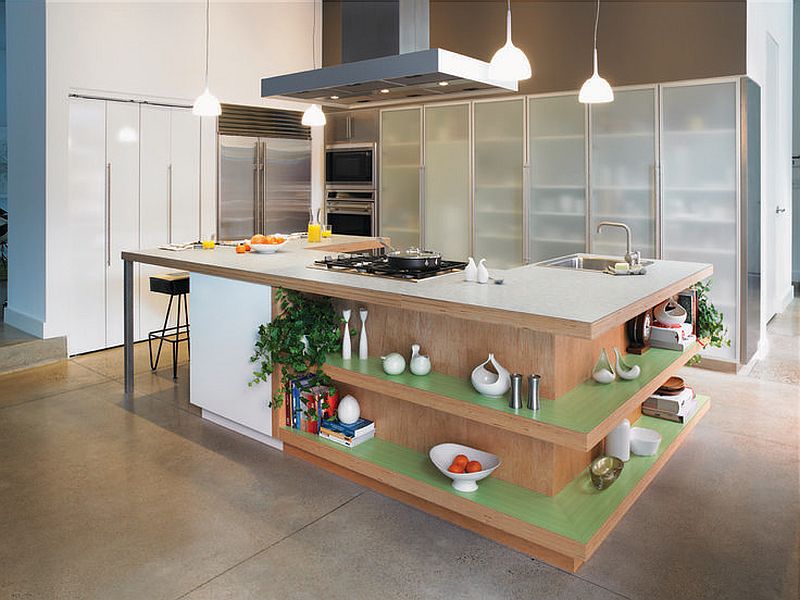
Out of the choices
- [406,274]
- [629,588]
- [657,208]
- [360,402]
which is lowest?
[629,588]

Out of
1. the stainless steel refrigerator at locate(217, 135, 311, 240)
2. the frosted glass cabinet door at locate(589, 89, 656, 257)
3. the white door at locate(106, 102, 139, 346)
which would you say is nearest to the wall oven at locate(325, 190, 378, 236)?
the stainless steel refrigerator at locate(217, 135, 311, 240)

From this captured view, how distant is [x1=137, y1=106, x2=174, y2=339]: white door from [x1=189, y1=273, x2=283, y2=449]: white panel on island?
6.55 feet

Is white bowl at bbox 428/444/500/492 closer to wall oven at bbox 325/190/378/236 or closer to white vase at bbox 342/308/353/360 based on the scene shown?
white vase at bbox 342/308/353/360

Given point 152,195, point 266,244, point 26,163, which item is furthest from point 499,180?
point 26,163

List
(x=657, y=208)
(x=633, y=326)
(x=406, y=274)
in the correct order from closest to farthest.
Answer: (x=406, y=274)
(x=633, y=326)
(x=657, y=208)

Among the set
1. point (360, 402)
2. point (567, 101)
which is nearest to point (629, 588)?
point (360, 402)

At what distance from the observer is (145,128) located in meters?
5.42

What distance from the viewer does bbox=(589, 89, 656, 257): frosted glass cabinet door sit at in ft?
16.0

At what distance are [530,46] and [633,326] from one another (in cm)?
300

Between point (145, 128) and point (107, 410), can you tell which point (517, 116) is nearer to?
point (145, 128)

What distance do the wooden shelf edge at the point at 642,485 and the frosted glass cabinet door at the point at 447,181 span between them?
2860 mm

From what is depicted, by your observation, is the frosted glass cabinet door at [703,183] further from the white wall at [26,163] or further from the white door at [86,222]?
the white wall at [26,163]

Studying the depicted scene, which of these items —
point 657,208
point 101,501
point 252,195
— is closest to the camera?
point 101,501

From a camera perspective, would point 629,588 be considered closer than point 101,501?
Yes
